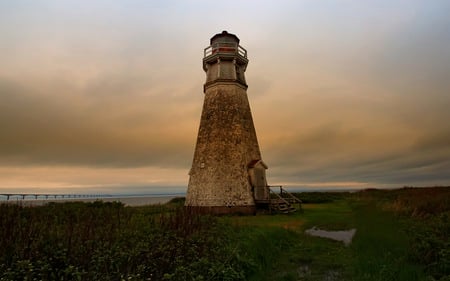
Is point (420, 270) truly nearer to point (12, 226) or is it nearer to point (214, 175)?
point (12, 226)

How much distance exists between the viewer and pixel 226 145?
2320 cm

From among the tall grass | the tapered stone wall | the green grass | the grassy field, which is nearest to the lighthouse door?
the tapered stone wall

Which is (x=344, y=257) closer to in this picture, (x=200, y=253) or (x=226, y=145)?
(x=200, y=253)

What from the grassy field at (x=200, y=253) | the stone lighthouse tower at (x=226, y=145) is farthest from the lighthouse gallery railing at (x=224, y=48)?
the grassy field at (x=200, y=253)

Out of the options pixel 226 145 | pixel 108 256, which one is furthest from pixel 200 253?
pixel 226 145

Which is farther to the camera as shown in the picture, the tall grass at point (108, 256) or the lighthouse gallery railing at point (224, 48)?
the lighthouse gallery railing at point (224, 48)

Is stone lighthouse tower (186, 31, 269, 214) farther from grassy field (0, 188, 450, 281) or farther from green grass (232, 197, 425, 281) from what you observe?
grassy field (0, 188, 450, 281)

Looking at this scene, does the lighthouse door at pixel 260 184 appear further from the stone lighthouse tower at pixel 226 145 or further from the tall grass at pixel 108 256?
the tall grass at pixel 108 256

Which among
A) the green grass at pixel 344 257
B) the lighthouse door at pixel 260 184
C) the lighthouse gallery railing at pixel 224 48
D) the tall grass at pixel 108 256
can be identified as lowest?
the green grass at pixel 344 257

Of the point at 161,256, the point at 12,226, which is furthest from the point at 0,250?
the point at 161,256

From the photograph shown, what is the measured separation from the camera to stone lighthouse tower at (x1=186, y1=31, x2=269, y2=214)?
22.6 m

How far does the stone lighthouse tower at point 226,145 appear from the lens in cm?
2258

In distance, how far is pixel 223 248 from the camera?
867 centimetres

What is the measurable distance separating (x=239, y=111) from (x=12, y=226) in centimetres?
1833
